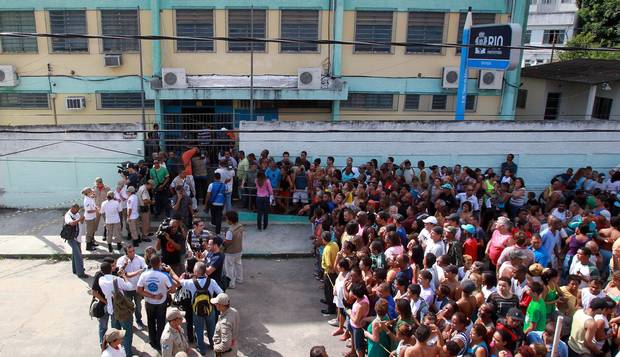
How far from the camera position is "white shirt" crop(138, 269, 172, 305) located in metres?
7.26

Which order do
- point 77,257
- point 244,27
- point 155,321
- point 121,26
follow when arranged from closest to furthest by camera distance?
point 155,321 → point 77,257 → point 121,26 → point 244,27

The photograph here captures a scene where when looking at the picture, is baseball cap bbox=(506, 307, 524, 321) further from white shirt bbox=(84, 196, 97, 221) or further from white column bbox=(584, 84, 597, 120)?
white column bbox=(584, 84, 597, 120)

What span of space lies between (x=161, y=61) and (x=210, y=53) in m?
1.66

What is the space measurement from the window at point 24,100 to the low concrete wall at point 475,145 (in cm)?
859

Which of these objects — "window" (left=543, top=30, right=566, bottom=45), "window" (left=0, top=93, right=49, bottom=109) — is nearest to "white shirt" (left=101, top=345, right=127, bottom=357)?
"window" (left=0, top=93, right=49, bottom=109)

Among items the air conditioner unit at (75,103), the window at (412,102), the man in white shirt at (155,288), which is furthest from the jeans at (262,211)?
the air conditioner unit at (75,103)

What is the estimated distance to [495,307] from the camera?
20.3ft

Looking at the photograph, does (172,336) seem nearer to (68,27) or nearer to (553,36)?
(68,27)

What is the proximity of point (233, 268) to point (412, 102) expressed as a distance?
11.1 m

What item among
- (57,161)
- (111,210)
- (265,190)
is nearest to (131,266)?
(111,210)

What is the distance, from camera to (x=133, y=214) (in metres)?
11.2

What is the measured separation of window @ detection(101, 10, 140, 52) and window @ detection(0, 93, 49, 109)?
9.51 feet

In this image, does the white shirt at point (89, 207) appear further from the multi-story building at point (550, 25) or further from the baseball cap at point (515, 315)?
the multi-story building at point (550, 25)

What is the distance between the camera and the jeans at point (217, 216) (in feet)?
38.6
